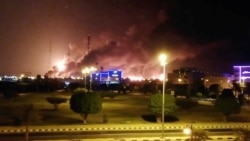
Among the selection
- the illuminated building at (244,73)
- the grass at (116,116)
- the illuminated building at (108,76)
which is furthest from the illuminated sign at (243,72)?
the grass at (116,116)

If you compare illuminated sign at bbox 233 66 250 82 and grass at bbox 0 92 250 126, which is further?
illuminated sign at bbox 233 66 250 82

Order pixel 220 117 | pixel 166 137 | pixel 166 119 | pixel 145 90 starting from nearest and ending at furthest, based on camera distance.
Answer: pixel 166 137
pixel 166 119
pixel 220 117
pixel 145 90

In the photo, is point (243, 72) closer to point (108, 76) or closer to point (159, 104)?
point (108, 76)

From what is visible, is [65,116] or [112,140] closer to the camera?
[112,140]

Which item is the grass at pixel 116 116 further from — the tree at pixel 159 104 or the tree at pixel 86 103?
the tree at pixel 159 104

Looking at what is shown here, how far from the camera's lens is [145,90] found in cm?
12462

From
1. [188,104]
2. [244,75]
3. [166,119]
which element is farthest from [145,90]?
[166,119]

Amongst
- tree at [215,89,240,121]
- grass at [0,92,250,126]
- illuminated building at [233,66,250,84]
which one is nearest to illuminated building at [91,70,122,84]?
illuminated building at [233,66,250,84]

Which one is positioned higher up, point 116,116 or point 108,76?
point 108,76

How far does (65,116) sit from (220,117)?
22.2m

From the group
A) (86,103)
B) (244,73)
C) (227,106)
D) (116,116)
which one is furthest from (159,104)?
(244,73)

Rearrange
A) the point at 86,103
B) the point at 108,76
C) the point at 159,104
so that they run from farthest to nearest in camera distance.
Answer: the point at 108,76, the point at 159,104, the point at 86,103

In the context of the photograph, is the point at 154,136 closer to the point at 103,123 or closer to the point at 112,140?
the point at 112,140

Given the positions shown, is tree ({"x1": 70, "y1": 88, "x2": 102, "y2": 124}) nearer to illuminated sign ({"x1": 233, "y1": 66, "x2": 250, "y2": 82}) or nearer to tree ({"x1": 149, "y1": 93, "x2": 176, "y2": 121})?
tree ({"x1": 149, "y1": 93, "x2": 176, "y2": 121})
